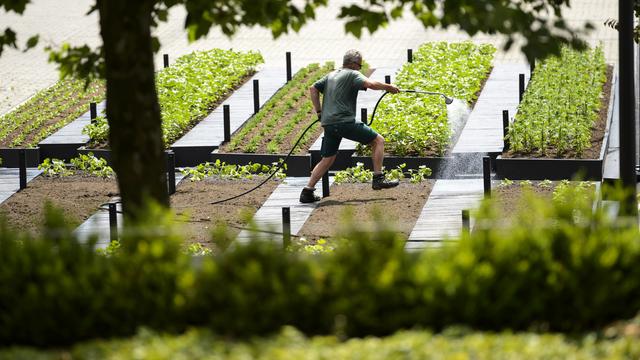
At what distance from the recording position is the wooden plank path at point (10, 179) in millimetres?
16469

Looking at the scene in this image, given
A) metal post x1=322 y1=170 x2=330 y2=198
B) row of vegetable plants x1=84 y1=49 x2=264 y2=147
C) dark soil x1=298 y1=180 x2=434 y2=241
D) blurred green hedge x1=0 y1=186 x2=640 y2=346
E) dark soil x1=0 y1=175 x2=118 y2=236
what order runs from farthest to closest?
row of vegetable plants x1=84 y1=49 x2=264 y2=147 < metal post x1=322 y1=170 x2=330 y2=198 < dark soil x1=0 y1=175 x2=118 y2=236 < dark soil x1=298 y1=180 x2=434 y2=241 < blurred green hedge x1=0 y1=186 x2=640 y2=346

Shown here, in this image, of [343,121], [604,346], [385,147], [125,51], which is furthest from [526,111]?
[604,346]

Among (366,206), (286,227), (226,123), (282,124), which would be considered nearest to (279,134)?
(226,123)

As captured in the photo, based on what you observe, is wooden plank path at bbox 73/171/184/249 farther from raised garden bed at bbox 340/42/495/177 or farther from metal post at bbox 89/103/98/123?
metal post at bbox 89/103/98/123

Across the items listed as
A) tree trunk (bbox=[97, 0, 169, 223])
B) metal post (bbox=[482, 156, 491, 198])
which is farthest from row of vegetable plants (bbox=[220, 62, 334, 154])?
tree trunk (bbox=[97, 0, 169, 223])

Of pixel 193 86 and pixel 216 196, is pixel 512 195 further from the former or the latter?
pixel 193 86

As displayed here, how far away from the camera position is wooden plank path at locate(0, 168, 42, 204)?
54.0 feet

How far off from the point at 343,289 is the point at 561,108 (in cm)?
1103

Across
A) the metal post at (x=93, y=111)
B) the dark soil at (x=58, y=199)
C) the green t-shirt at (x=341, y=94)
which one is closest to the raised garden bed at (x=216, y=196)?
the dark soil at (x=58, y=199)

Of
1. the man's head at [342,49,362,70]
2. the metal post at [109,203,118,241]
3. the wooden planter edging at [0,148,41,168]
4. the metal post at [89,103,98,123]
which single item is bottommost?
the metal post at [109,203,118,241]

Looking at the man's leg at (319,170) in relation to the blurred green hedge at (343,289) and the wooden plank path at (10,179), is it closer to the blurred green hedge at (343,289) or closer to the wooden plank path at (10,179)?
the wooden plank path at (10,179)

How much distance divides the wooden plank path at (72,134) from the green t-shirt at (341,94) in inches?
163

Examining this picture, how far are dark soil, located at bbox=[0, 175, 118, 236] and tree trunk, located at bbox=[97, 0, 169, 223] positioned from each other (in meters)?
5.80

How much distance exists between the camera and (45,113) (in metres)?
20.3
